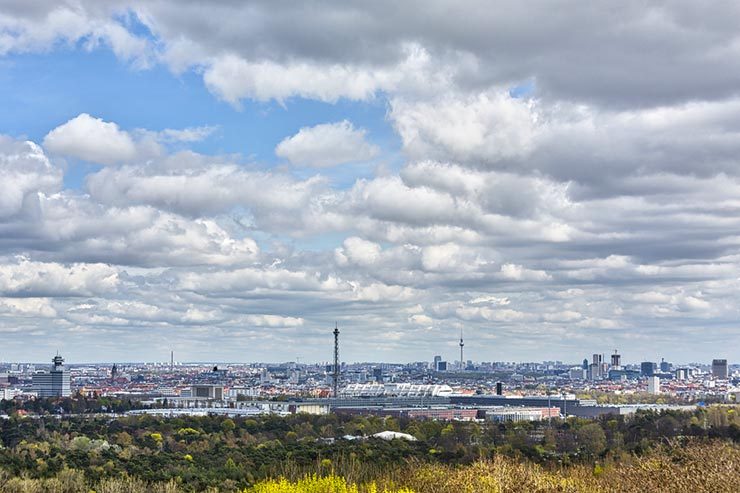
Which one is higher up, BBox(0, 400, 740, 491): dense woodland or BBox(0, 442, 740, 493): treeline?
BBox(0, 442, 740, 493): treeline

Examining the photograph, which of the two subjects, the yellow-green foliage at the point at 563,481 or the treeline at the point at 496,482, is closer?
the yellow-green foliage at the point at 563,481

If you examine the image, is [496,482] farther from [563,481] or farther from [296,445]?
[296,445]

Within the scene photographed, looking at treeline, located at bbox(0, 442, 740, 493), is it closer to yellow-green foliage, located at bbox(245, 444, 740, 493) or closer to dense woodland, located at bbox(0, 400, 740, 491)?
yellow-green foliage, located at bbox(245, 444, 740, 493)

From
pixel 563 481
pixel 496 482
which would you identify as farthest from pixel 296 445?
pixel 496 482

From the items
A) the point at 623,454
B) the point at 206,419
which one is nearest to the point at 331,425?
the point at 206,419

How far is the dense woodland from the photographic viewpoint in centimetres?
8844

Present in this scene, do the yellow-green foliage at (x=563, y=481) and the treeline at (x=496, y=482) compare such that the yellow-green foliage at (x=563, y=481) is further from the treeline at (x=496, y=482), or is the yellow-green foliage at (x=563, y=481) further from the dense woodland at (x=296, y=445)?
the dense woodland at (x=296, y=445)

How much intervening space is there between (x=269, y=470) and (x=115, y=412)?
11369 cm

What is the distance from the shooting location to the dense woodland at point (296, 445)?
88438 millimetres

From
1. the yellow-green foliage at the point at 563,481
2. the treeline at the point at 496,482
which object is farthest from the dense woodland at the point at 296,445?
the yellow-green foliage at the point at 563,481

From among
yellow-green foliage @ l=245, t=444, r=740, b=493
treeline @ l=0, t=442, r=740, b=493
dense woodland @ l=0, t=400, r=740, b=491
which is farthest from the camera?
dense woodland @ l=0, t=400, r=740, b=491

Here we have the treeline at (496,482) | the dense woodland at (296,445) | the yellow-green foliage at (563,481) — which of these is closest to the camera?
the yellow-green foliage at (563,481)

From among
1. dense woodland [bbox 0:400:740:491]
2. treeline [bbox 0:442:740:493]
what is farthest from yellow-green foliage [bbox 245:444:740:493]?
dense woodland [bbox 0:400:740:491]

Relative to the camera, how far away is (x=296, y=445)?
11738 centimetres
